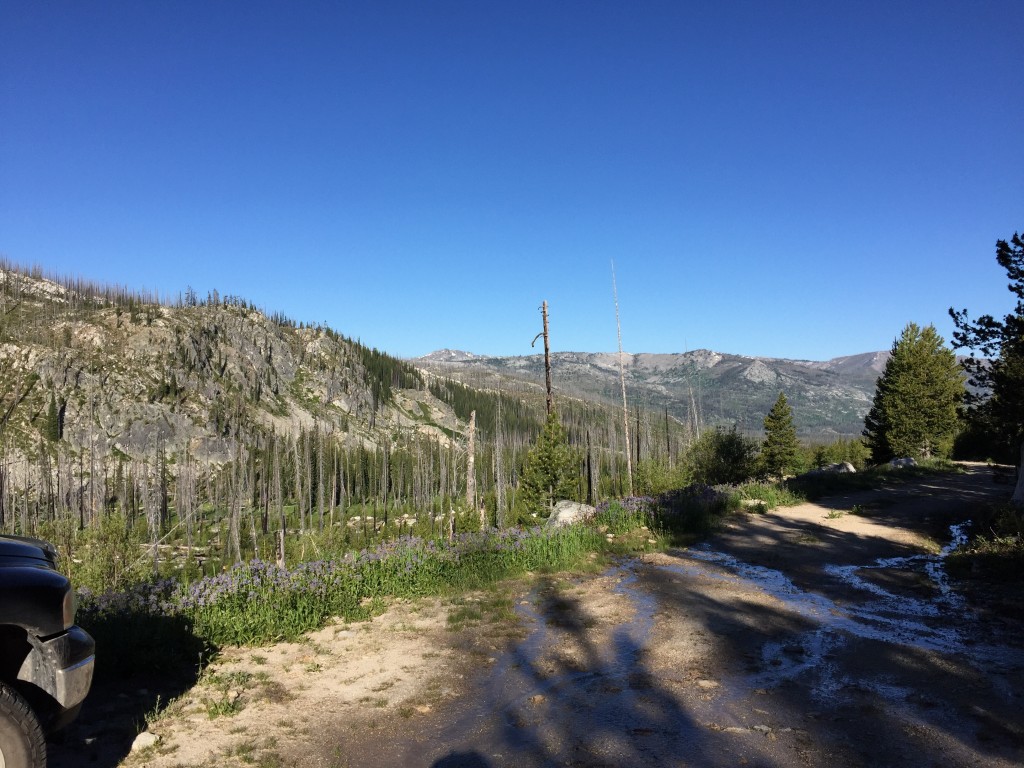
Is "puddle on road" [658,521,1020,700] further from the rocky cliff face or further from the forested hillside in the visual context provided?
the rocky cliff face

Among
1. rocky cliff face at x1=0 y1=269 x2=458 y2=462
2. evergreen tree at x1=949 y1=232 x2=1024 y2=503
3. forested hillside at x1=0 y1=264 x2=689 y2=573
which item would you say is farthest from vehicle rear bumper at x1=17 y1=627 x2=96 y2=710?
rocky cliff face at x1=0 y1=269 x2=458 y2=462

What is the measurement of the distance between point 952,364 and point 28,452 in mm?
120348

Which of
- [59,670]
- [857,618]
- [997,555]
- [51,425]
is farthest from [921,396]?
[51,425]

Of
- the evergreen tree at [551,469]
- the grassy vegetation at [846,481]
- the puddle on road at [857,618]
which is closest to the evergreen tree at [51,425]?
the evergreen tree at [551,469]

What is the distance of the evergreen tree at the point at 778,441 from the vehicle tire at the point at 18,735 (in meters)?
63.3

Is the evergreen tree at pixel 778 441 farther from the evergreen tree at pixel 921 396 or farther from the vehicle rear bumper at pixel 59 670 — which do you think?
the vehicle rear bumper at pixel 59 670

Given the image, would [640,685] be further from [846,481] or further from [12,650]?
[846,481]

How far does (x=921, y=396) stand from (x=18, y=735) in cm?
5229

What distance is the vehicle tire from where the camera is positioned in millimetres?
3404

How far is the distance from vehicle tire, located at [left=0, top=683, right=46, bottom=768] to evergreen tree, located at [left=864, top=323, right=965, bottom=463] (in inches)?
2015

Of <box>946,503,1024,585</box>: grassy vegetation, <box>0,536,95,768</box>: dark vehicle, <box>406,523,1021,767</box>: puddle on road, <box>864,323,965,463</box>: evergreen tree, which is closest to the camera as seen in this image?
<box>0,536,95,768</box>: dark vehicle

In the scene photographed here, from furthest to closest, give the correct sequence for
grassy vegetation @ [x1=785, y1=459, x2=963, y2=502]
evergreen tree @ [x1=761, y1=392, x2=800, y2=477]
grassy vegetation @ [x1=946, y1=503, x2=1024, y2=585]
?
evergreen tree @ [x1=761, y1=392, x2=800, y2=477] → grassy vegetation @ [x1=785, y1=459, x2=963, y2=502] → grassy vegetation @ [x1=946, y1=503, x2=1024, y2=585]

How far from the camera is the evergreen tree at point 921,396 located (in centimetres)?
4328

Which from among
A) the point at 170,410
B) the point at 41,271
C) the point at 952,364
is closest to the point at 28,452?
the point at 170,410
